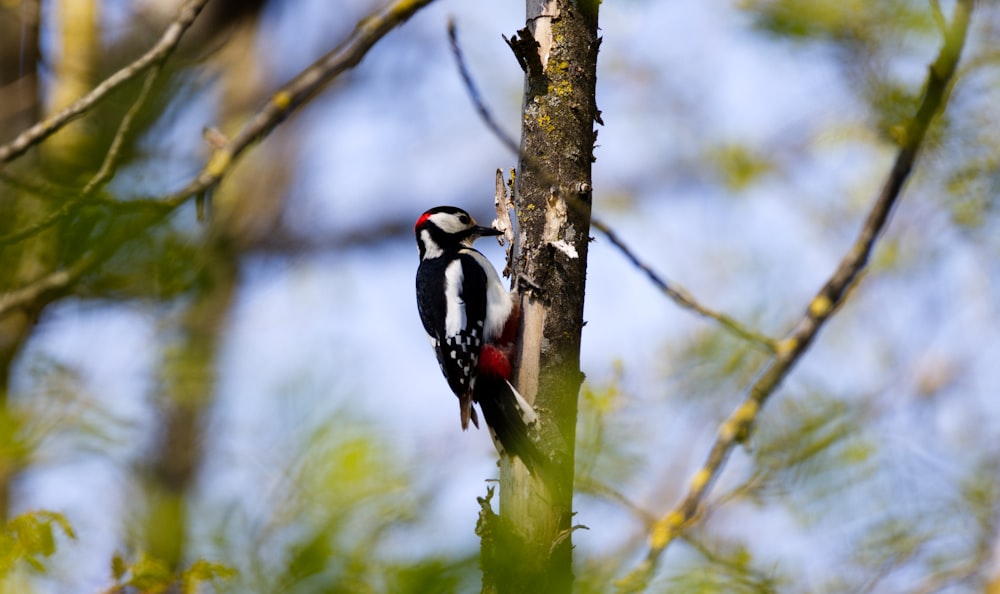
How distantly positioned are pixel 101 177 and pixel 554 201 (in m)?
1.32

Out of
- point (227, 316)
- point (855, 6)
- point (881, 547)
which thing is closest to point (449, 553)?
point (855, 6)

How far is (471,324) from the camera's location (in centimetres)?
388

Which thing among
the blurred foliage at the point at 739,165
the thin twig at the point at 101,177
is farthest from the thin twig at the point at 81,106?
the blurred foliage at the point at 739,165

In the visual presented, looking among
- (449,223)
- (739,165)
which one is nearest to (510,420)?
(449,223)

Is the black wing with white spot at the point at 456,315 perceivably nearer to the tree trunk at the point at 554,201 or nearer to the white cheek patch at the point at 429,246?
the white cheek patch at the point at 429,246

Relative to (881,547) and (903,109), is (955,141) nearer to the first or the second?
(903,109)

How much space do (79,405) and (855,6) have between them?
262 cm

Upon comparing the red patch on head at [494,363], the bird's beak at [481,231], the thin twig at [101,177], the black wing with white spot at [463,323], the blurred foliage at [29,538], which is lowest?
the blurred foliage at [29,538]

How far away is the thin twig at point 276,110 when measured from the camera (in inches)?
80.2

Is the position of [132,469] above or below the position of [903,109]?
below

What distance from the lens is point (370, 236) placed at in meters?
10.2

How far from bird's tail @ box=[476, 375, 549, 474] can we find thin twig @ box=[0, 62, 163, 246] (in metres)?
1.26

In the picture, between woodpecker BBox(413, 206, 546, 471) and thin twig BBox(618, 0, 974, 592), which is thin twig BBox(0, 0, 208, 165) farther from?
thin twig BBox(618, 0, 974, 592)

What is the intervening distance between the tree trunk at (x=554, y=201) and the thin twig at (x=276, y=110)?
406 millimetres
